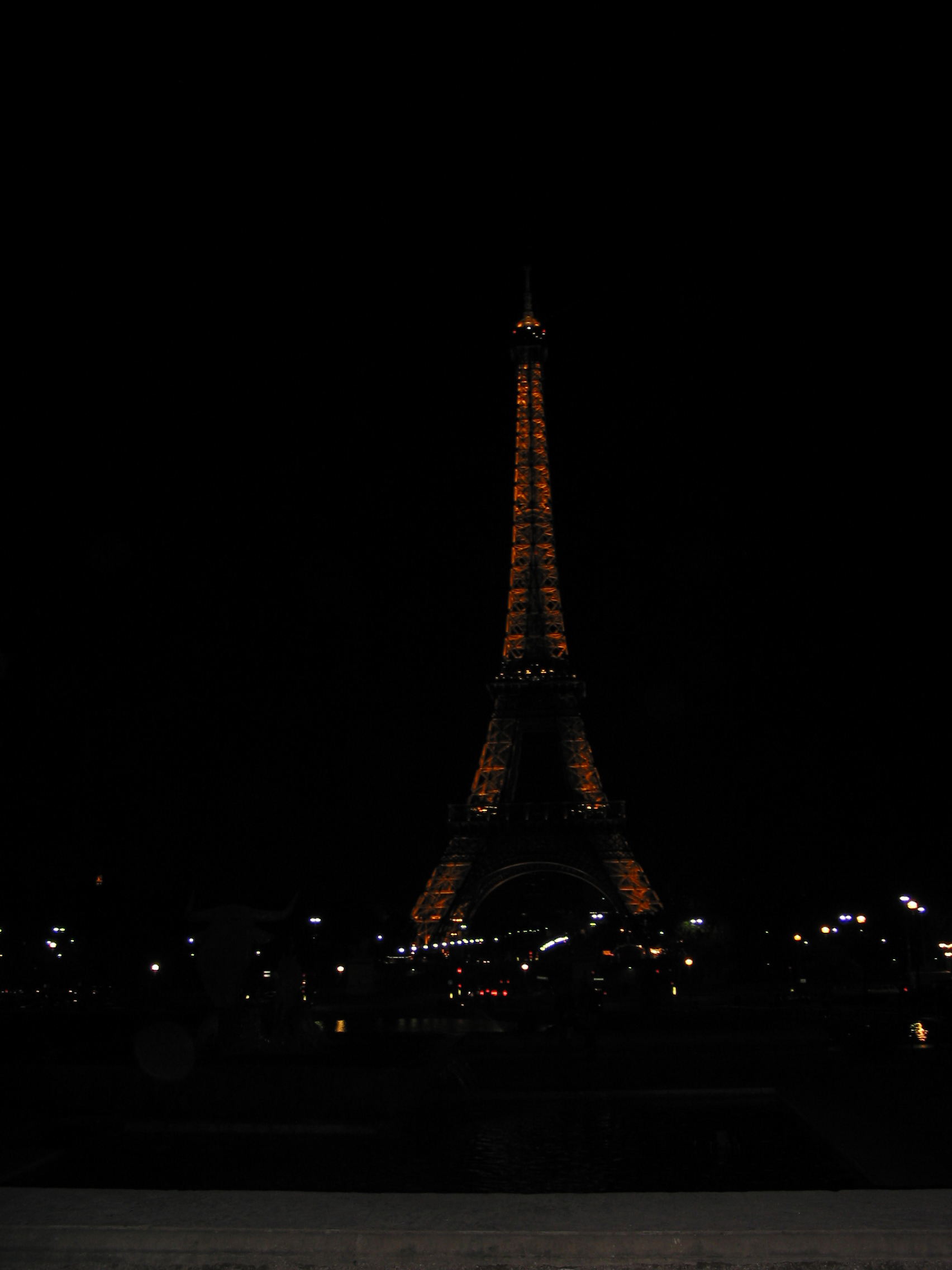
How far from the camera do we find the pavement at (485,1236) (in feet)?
13.4

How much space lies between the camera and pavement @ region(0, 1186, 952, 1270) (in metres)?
4.07

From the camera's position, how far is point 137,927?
4694 cm

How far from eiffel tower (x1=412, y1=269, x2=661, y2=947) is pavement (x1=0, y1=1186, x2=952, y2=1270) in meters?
62.1

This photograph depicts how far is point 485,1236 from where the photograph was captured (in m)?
4.10

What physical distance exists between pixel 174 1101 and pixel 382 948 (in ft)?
198

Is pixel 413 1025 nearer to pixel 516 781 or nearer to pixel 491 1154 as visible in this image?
pixel 491 1154

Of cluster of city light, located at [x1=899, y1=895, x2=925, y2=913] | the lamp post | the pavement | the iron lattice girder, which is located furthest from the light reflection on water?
the iron lattice girder

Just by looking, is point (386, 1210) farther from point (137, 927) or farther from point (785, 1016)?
point (137, 927)

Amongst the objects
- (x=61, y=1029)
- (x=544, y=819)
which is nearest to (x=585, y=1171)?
(x=61, y=1029)

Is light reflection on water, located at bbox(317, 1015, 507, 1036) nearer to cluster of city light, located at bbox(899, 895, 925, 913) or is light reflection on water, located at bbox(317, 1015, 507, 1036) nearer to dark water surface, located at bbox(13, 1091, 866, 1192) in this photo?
dark water surface, located at bbox(13, 1091, 866, 1192)

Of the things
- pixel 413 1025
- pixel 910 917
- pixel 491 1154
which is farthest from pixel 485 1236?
pixel 910 917

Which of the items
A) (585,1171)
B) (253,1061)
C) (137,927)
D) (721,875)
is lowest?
(585,1171)

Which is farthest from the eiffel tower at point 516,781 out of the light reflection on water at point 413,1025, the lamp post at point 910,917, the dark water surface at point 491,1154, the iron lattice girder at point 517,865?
the dark water surface at point 491,1154

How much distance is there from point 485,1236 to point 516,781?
245 feet
